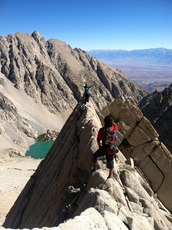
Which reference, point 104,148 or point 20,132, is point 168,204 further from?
point 20,132

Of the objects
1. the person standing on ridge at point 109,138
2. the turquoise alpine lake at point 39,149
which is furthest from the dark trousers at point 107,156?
the turquoise alpine lake at point 39,149

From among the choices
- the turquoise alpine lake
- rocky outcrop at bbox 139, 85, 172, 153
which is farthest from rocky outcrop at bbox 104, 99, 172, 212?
the turquoise alpine lake

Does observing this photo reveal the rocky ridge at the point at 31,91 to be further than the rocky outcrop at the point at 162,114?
Yes

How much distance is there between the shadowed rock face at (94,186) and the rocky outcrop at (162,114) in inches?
1818

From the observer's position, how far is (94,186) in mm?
12602

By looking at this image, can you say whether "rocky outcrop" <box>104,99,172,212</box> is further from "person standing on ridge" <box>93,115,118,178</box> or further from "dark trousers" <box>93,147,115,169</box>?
"person standing on ridge" <box>93,115,118,178</box>

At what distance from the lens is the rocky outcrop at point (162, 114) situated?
73800 millimetres

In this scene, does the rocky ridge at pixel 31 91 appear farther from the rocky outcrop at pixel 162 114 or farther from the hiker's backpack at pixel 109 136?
the hiker's backpack at pixel 109 136

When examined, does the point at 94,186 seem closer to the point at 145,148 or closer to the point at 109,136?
the point at 109,136

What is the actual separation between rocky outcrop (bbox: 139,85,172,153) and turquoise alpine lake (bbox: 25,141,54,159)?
3377 centimetres

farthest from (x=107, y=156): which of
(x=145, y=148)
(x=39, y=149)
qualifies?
(x=39, y=149)

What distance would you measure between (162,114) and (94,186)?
79407mm

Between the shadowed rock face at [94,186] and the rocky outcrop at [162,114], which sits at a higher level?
the shadowed rock face at [94,186]

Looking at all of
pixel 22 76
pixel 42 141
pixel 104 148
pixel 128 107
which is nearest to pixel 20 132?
pixel 42 141
